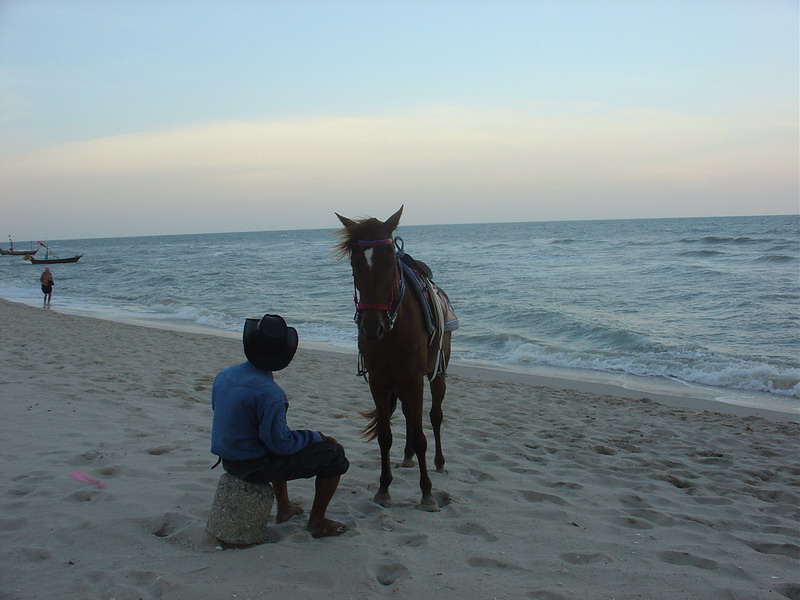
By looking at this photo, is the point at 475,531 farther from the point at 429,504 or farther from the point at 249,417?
the point at 249,417

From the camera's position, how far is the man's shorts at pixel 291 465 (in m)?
3.33

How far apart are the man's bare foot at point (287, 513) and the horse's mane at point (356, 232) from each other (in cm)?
171

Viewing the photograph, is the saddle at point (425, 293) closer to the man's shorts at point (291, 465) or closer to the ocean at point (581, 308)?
the ocean at point (581, 308)

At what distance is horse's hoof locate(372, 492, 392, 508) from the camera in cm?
415

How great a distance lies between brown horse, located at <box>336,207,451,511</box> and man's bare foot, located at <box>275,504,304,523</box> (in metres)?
0.63

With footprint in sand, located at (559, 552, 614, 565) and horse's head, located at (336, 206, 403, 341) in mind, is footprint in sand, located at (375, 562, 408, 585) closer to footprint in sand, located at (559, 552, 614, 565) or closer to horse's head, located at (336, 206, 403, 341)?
footprint in sand, located at (559, 552, 614, 565)

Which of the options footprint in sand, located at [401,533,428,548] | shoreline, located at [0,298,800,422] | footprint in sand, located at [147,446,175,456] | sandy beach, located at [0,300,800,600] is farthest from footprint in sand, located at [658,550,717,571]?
shoreline, located at [0,298,800,422]

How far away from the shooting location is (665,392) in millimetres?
9695

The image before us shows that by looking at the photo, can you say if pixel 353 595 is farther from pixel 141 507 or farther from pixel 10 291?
pixel 10 291

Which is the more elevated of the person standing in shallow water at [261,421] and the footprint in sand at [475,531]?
the person standing in shallow water at [261,421]

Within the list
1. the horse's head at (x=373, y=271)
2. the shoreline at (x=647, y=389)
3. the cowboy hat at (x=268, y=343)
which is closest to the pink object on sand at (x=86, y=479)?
the cowboy hat at (x=268, y=343)

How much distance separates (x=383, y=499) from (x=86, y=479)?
82.3 inches

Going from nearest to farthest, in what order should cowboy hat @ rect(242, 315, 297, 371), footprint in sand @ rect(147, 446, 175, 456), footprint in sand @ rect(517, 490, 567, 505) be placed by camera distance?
cowboy hat @ rect(242, 315, 297, 371)
footprint in sand @ rect(517, 490, 567, 505)
footprint in sand @ rect(147, 446, 175, 456)

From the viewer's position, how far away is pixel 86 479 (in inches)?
163
